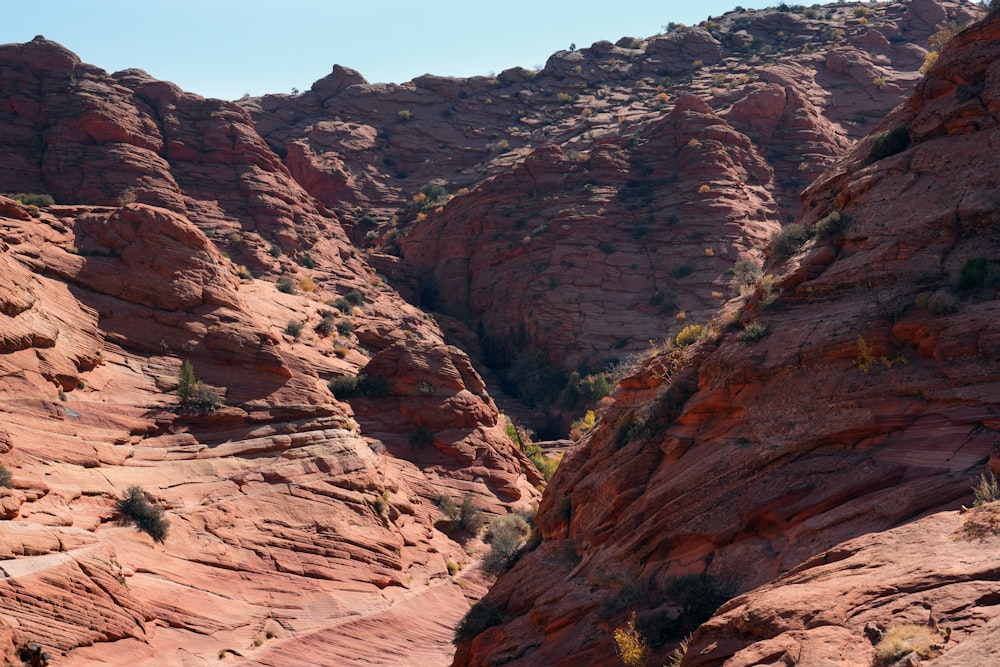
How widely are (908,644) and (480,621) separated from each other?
1323 cm

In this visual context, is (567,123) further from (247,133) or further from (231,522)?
(231,522)

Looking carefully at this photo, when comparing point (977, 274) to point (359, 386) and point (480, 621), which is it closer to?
point (480, 621)

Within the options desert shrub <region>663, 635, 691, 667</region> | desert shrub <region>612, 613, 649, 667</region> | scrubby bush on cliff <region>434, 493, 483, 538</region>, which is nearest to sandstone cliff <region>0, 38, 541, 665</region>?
scrubby bush on cliff <region>434, 493, 483, 538</region>

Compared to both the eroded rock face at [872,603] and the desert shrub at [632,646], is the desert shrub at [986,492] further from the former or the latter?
the desert shrub at [632,646]

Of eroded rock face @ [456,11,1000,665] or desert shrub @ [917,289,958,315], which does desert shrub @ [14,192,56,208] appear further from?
desert shrub @ [917,289,958,315]

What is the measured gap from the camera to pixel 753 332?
17.1 meters

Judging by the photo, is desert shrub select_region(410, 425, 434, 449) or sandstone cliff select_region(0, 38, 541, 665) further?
desert shrub select_region(410, 425, 434, 449)

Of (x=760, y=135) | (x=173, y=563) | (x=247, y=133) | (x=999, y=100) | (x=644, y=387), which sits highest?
(x=247, y=133)

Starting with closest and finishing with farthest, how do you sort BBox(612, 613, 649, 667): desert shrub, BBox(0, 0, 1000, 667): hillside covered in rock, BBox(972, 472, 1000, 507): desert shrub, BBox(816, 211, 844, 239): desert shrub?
BBox(972, 472, 1000, 507): desert shrub, BBox(612, 613, 649, 667): desert shrub, BBox(0, 0, 1000, 667): hillside covered in rock, BBox(816, 211, 844, 239): desert shrub

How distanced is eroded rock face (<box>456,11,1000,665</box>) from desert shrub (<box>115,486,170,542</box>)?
918 cm

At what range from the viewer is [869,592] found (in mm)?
9633

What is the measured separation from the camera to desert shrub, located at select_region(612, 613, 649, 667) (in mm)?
12836

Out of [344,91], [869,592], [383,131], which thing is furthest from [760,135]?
[869,592]

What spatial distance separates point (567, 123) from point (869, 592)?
73.2 meters
